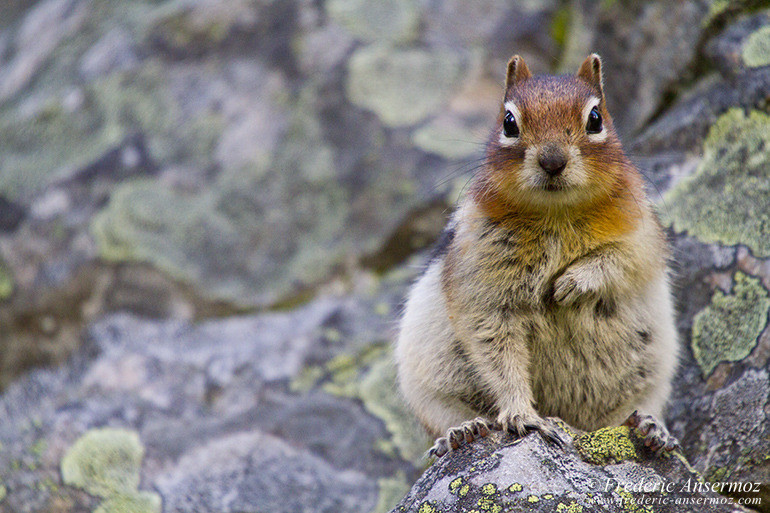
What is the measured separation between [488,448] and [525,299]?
32.6 inches

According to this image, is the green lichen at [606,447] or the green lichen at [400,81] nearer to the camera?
the green lichen at [606,447]

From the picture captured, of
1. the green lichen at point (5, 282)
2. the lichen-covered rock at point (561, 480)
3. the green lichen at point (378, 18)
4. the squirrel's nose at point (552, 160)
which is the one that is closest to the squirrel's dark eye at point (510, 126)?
the squirrel's nose at point (552, 160)

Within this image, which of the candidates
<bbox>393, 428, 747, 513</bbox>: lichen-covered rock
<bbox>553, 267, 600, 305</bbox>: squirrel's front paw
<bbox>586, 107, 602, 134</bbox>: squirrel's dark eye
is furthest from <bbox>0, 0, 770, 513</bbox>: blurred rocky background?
<bbox>553, 267, 600, 305</bbox>: squirrel's front paw

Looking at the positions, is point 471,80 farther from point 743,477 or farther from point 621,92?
point 743,477

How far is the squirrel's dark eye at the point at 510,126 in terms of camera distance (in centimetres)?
370

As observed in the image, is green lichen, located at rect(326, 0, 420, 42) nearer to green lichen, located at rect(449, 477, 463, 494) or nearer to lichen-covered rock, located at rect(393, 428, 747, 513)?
lichen-covered rock, located at rect(393, 428, 747, 513)

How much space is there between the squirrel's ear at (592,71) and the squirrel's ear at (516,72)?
316mm

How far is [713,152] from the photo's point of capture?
5109 mm

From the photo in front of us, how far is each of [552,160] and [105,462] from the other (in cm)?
339

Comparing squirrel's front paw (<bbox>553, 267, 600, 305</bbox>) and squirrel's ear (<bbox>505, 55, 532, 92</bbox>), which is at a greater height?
squirrel's ear (<bbox>505, 55, 532, 92</bbox>)

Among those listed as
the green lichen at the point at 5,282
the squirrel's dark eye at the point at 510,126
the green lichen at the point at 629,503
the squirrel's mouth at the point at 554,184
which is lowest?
the green lichen at the point at 629,503

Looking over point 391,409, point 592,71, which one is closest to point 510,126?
point 592,71

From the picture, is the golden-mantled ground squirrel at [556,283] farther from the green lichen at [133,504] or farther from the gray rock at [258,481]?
the green lichen at [133,504]

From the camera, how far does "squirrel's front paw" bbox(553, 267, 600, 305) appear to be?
3.58m
